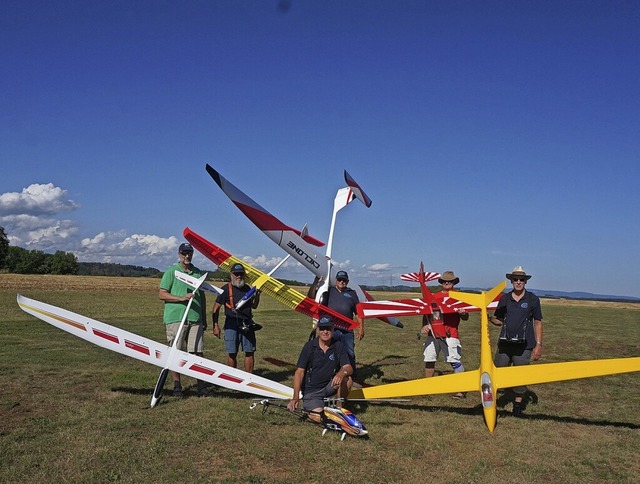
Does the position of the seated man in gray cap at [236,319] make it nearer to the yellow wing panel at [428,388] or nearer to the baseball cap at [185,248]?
the baseball cap at [185,248]

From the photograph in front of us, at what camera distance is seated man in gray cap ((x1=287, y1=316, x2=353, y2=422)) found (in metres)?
6.51

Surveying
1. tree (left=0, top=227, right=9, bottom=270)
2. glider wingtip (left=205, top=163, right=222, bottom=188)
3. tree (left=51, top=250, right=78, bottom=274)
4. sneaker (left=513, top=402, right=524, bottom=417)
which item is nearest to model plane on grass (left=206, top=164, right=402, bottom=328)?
glider wingtip (left=205, top=163, right=222, bottom=188)

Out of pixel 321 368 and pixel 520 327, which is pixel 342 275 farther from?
pixel 520 327

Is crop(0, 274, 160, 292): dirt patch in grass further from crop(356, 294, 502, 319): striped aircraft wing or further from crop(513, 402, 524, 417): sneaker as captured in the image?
crop(513, 402, 524, 417): sneaker

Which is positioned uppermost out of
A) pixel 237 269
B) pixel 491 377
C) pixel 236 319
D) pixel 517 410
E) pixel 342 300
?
pixel 237 269

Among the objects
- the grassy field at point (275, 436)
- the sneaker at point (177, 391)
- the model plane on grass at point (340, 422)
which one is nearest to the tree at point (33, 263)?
the grassy field at point (275, 436)

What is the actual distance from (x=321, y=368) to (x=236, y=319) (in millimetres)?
2180

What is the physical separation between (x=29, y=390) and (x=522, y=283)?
755 centimetres

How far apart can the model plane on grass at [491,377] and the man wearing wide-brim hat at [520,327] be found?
0.35 meters

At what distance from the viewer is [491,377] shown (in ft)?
22.3

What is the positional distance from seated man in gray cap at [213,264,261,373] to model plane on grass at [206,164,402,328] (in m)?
0.98

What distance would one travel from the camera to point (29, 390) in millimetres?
7820

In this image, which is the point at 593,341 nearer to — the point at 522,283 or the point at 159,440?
the point at 522,283

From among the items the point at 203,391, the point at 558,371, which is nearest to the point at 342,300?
the point at 203,391
